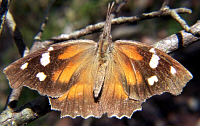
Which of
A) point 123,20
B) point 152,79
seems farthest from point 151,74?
point 123,20

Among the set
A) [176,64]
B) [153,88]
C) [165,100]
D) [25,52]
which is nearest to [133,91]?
[153,88]

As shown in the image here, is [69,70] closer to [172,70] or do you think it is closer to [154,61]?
[154,61]

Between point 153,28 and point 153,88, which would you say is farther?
point 153,28

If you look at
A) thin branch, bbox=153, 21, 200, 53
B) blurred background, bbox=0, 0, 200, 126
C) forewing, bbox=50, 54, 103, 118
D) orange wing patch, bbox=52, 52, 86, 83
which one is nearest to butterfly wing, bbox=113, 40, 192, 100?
thin branch, bbox=153, 21, 200, 53

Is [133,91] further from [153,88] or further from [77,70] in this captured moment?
[77,70]

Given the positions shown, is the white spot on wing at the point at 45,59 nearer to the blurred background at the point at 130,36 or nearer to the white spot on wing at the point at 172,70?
the white spot on wing at the point at 172,70

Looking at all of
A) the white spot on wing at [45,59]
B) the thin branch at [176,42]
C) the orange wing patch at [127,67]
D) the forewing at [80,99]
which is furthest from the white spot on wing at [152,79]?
the white spot on wing at [45,59]
